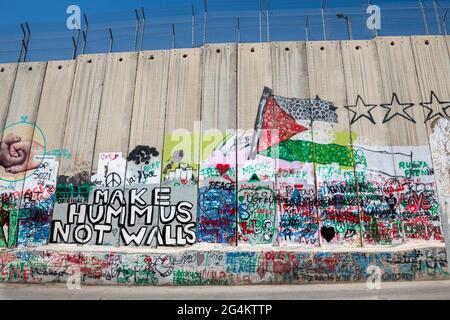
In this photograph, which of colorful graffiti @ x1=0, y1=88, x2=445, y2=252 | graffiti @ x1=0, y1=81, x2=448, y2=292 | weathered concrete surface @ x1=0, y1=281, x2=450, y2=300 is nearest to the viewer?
weathered concrete surface @ x1=0, y1=281, x2=450, y2=300

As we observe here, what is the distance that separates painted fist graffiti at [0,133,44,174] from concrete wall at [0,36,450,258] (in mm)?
58

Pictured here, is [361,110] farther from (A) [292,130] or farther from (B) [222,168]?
(B) [222,168]

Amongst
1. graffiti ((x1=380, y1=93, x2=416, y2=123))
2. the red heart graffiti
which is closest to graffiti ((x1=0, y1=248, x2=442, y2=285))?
the red heart graffiti

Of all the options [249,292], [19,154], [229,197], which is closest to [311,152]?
[229,197]

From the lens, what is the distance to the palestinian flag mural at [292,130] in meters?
16.0

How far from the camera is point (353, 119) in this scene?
16.4 meters

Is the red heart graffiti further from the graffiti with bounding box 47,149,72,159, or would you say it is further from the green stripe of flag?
the graffiti with bounding box 47,149,72,159

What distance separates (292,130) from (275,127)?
0.73 meters

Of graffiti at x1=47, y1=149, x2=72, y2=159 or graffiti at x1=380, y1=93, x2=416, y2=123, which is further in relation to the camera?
graffiti at x1=47, y1=149, x2=72, y2=159

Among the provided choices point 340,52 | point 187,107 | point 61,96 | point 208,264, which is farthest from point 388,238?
point 61,96

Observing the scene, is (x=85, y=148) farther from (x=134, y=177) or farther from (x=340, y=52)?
(x=340, y=52)

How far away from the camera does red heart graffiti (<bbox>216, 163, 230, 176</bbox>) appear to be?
52.6ft

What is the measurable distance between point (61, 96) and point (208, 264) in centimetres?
1105

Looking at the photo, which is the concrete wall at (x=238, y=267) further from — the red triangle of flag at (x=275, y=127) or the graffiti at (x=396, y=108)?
the graffiti at (x=396, y=108)
